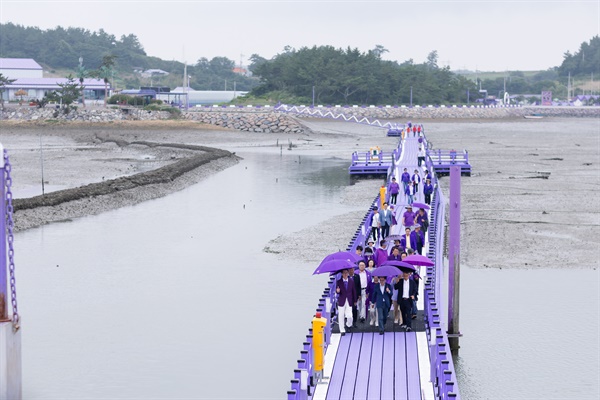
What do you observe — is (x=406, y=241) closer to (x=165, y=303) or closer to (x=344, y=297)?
(x=165, y=303)

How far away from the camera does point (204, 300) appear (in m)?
30.6

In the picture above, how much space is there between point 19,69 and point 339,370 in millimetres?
154844

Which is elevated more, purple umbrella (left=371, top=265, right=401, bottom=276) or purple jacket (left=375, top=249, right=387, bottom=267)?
purple umbrella (left=371, top=265, right=401, bottom=276)

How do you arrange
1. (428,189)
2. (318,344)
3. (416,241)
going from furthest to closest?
(428,189) → (416,241) → (318,344)

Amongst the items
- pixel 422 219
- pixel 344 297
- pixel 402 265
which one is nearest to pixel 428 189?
pixel 422 219

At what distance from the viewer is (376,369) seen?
1902 centimetres

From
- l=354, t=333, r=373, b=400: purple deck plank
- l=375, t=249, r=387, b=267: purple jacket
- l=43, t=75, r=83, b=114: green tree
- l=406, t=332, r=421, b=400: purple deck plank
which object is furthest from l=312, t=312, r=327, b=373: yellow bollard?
l=43, t=75, r=83, b=114: green tree

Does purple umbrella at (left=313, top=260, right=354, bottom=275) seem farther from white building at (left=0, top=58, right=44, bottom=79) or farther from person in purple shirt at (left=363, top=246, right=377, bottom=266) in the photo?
white building at (left=0, top=58, right=44, bottom=79)

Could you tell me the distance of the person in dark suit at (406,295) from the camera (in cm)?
2111

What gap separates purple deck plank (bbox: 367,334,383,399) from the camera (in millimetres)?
17750

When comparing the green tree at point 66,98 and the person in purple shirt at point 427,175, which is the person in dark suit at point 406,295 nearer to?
the person in purple shirt at point 427,175

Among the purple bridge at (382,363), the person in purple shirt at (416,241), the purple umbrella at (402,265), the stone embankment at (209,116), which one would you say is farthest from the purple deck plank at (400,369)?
the stone embankment at (209,116)

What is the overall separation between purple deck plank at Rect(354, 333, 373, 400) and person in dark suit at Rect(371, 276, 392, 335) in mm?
444

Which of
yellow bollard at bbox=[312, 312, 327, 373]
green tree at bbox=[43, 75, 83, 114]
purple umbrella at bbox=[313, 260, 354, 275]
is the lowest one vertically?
yellow bollard at bbox=[312, 312, 327, 373]
